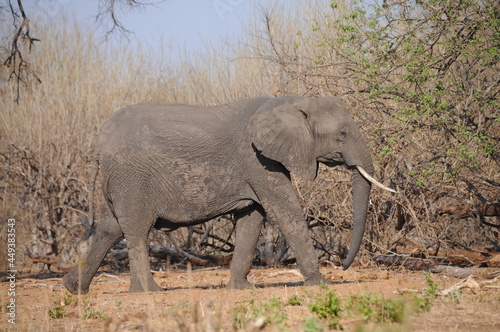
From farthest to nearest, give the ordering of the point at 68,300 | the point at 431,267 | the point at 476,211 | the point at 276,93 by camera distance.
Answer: the point at 276,93 < the point at 431,267 < the point at 476,211 < the point at 68,300

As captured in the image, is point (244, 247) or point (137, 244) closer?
point (137, 244)

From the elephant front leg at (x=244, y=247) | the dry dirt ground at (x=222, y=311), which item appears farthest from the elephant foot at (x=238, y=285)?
the dry dirt ground at (x=222, y=311)

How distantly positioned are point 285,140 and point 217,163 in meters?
0.97

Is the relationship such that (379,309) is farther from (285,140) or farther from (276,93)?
(276,93)

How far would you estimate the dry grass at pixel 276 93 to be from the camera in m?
10.4

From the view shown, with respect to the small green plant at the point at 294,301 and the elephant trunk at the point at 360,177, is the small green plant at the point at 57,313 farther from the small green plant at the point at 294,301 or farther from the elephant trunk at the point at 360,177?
the elephant trunk at the point at 360,177

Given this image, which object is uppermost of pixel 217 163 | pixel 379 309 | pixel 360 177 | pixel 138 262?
pixel 217 163

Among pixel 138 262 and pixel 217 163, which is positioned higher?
pixel 217 163

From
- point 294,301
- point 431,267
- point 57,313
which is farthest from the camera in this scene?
point 431,267

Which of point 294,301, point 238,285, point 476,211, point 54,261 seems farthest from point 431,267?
point 54,261

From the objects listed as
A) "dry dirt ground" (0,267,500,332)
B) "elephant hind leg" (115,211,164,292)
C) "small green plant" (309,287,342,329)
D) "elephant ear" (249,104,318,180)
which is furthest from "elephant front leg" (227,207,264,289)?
"small green plant" (309,287,342,329)

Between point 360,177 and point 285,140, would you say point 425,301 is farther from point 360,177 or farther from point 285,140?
point 285,140

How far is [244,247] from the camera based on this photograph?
29.0 ft

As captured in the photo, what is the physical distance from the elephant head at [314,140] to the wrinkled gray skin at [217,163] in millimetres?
13
